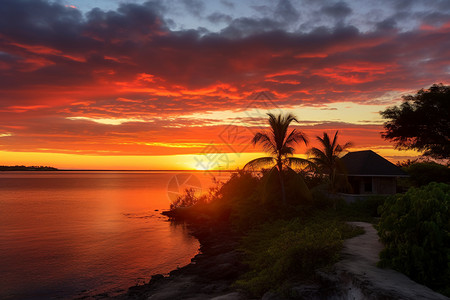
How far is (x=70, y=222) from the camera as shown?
42344 mm

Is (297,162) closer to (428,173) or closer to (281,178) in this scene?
(281,178)

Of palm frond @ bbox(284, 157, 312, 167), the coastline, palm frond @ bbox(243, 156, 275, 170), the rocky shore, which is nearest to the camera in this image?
the rocky shore

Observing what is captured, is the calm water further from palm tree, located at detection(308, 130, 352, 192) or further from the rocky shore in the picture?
palm tree, located at detection(308, 130, 352, 192)

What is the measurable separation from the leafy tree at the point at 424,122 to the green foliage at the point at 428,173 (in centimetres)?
214

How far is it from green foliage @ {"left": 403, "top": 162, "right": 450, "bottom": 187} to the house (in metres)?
8.90

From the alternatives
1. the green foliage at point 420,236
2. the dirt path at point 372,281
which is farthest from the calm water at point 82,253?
the green foliage at point 420,236

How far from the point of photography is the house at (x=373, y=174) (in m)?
30.1

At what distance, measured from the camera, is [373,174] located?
2997 cm

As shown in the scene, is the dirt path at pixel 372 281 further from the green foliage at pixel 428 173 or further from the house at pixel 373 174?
the green foliage at pixel 428 173

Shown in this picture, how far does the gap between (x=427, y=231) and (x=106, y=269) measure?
19.6 meters

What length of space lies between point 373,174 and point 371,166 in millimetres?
1392

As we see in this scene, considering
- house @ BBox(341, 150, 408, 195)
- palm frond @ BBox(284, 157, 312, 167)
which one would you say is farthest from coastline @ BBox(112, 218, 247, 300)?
house @ BBox(341, 150, 408, 195)

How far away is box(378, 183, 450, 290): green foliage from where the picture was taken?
9242mm

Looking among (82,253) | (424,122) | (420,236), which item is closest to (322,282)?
(420,236)
